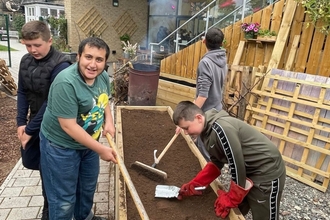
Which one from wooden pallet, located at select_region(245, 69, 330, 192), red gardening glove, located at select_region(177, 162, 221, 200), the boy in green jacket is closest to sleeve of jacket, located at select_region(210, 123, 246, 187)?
the boy in green jacket

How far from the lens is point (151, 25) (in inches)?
545

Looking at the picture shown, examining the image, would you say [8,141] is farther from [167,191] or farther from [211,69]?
[211,69]

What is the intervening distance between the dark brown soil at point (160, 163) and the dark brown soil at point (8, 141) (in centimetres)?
174

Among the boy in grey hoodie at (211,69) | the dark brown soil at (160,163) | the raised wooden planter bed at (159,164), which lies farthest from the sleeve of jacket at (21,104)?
the boy in grey hoodie at (211,69)

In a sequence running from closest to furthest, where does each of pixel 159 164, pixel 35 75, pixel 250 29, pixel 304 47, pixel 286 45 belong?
pixel 35 75 → pixel 159 164 → pixel 304 47 → pixel 286 45 → pixel 250 29

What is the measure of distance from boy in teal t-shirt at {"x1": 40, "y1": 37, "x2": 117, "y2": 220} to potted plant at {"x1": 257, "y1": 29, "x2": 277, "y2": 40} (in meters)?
3.68

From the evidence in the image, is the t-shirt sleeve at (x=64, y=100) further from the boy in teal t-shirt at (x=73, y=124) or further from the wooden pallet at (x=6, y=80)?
the wooden pallet at (x=6, y=80)

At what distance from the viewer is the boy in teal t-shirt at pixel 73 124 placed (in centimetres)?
181

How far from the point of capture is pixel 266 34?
16.0 ft

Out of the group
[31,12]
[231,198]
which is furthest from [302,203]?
[31,12]

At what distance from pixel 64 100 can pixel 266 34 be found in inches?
168

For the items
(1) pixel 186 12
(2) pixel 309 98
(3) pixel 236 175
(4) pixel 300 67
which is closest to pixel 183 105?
(3) pixel 236 175

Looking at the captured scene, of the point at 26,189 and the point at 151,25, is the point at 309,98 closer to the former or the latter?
the point at 26,189

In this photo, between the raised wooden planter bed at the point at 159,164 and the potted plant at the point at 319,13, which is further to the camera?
the potted plant at the point at 319,13
